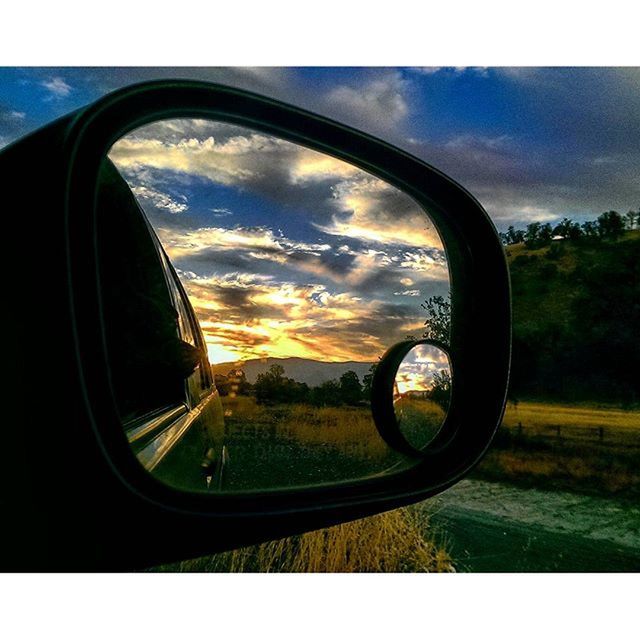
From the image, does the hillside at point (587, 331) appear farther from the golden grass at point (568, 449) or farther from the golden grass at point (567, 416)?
the golden grass at point (568, 449)

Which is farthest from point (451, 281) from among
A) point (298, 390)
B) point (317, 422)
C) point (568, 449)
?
point (568, 449)

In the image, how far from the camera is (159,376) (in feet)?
4.64

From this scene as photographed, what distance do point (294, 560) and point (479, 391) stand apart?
22.6 ft

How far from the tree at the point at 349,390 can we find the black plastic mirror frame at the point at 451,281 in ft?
41.1

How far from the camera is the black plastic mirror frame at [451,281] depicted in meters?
0.72

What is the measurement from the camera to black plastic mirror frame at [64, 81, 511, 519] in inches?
28.5

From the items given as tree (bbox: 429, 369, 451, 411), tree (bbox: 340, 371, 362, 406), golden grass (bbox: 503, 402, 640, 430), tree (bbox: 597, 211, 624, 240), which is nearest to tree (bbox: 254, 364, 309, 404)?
tree (bbox: 340, 371, 362, 406)

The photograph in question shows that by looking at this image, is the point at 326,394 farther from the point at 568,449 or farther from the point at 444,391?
the point at 444,391

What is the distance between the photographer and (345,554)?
7555 millimetres

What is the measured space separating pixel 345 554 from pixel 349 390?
7.81m

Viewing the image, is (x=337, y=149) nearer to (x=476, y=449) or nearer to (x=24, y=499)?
(x=476, y=449)

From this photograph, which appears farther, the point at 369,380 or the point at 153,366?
the point at 369,380

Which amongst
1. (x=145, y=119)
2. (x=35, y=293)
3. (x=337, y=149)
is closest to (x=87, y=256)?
(x=35, y=293)

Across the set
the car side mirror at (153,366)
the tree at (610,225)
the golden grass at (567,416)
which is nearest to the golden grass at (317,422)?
the golden grass at (567,416)
